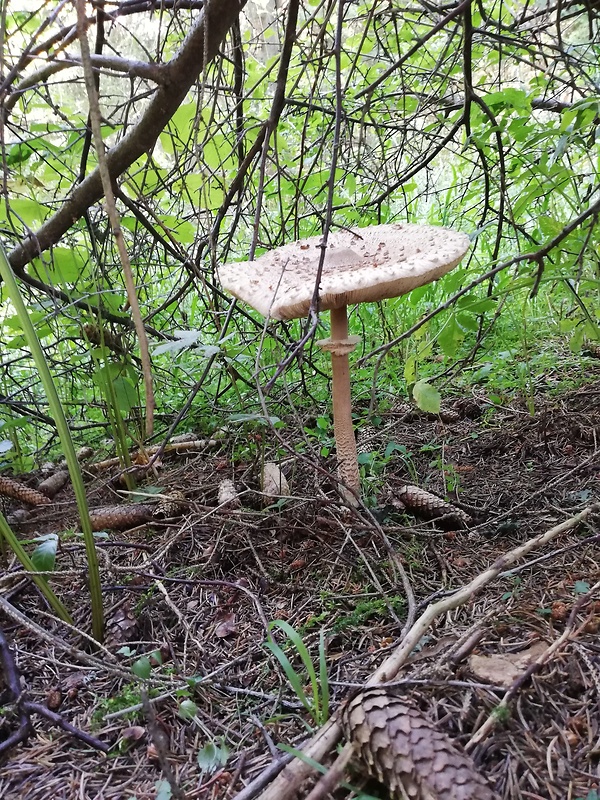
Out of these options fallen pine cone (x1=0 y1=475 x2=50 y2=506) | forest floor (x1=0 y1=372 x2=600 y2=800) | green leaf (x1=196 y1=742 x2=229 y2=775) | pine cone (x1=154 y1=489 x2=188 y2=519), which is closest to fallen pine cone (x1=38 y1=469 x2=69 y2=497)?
fallen pine cone (x1=0 y1=475 x2=50 y2=506)

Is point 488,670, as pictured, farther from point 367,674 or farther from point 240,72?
point 240,72

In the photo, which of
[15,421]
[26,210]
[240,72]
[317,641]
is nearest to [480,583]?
[317,641]

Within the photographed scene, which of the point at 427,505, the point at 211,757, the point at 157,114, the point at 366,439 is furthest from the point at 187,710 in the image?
the point at 157,114

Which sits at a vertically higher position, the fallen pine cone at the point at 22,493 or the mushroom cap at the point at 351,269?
the mushroom cap at the point at 351,269

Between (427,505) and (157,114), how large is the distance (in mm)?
2044

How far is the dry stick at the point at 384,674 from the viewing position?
3.43 ft

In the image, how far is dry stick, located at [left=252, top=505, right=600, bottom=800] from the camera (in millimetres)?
1047

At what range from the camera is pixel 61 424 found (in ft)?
5.00

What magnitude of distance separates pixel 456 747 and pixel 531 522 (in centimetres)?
116

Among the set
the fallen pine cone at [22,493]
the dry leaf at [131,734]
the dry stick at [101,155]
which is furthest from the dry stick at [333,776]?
the fallen pine cone at [22,493]

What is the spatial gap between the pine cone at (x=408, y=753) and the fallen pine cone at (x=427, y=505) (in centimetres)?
110

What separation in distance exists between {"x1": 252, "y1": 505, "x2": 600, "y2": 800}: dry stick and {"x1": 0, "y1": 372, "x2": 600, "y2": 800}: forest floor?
0.06 metres

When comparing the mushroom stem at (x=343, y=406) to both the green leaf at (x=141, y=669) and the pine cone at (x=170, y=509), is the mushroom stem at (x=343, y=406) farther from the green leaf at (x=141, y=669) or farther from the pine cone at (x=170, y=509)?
the green leaf at (x=141, y=669)

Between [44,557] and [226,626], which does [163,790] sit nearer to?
[226,626]
